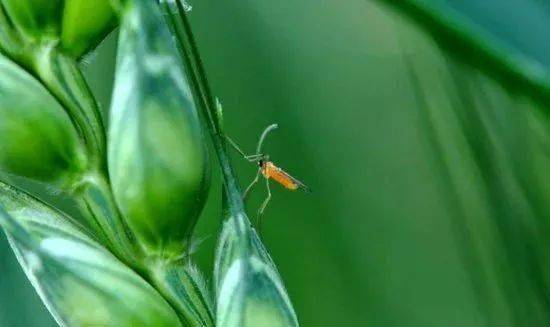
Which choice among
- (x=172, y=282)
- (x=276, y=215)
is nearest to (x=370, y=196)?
(x=276, y=215)

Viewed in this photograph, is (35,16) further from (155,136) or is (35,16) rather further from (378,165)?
(378,165)

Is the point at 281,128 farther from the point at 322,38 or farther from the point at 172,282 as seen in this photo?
the point at 172,282

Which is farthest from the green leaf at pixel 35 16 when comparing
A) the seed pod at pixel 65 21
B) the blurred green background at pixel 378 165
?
the blurred green background at pixel 378 165

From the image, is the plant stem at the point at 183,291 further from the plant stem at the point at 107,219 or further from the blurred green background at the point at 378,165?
the blurred green background at the point at 378,165

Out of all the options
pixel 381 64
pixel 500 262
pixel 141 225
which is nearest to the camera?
pixel 141 225

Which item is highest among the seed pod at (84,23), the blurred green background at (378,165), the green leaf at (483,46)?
the seed pod at (84,23)

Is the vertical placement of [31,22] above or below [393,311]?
above
